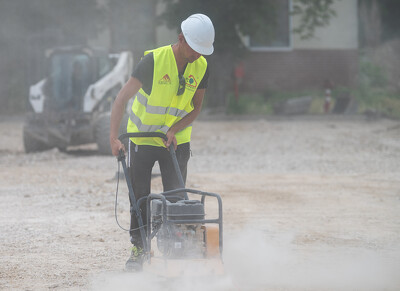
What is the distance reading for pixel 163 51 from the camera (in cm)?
524

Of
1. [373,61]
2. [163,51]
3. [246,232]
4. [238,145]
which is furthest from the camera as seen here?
[373,61]

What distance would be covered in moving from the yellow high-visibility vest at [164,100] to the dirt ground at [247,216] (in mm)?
1097

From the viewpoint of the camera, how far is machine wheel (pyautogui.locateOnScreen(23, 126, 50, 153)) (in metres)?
14.9

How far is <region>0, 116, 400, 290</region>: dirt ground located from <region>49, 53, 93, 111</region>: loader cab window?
1.06m

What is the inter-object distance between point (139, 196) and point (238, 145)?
35.1ft

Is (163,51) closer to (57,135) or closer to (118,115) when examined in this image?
(118,115)

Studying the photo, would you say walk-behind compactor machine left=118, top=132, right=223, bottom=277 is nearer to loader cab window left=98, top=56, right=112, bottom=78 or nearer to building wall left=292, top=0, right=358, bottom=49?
loader cab window left=98, top=56, right=112, bottom=78

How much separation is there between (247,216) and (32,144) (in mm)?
7789

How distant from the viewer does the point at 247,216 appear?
841 cm

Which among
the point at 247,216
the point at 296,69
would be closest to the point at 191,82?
the point at 247,216

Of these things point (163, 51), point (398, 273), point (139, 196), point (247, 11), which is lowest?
point (398, 273)

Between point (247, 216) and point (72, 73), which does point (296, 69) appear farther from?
point (247, 216)

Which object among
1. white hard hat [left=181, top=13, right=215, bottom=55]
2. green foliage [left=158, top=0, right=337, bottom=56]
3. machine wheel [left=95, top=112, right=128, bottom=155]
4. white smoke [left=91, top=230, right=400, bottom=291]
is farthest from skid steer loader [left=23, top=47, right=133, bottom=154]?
white hard hat [left=181, top=13, right=215, bottom=55]

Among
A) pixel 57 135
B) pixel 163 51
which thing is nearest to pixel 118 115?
pixel 163 51
